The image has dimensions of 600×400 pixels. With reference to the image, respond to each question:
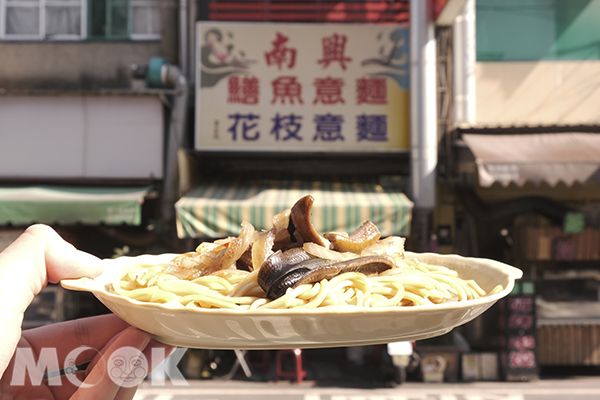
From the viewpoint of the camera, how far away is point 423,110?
893 cm

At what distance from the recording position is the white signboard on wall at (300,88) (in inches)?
365

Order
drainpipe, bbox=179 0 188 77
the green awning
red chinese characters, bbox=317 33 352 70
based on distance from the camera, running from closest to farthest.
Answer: the green awning → red chinese characters, bbox=317 33 352 70 → drainpipe, bbox=179 0 188 77

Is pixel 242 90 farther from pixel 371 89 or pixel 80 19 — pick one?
pixel 80 19

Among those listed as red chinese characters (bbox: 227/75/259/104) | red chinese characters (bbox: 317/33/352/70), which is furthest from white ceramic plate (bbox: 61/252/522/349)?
red chinese characters (bbox: 317/33/352/70)

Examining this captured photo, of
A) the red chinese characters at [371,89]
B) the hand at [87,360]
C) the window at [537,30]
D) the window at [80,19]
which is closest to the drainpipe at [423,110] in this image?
the red chinese characters at [371,89]

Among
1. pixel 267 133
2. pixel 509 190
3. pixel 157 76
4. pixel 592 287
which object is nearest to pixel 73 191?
pixel 157 76

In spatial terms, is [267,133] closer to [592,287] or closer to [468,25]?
[468,25]

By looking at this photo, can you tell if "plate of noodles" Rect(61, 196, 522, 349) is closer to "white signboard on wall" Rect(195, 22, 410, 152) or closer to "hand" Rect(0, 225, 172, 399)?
"hand" Rect(0, 225, 172, 399)

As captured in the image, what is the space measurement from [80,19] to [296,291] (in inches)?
452

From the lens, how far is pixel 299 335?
1.60m

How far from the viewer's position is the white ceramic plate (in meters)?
1.50

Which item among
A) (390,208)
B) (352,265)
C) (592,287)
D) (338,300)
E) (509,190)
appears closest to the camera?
(338,300)

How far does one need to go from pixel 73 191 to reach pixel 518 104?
9712mm

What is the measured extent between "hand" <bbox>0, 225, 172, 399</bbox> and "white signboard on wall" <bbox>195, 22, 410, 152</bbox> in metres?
7.14
